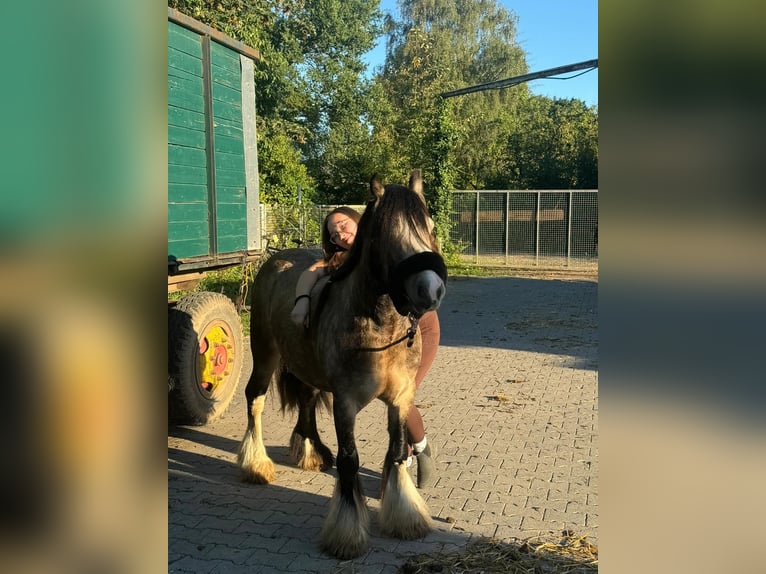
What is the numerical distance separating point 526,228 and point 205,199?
15.4 metres

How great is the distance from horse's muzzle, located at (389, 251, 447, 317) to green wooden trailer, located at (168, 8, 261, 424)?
257cm

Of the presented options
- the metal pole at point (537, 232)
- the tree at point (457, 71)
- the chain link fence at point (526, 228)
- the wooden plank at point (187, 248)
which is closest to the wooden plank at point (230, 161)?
the wooden plank at point (187, 248)

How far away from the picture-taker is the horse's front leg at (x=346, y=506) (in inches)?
129

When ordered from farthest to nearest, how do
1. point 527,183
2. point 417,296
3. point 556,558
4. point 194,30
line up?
1. point 527,183
2. point 194,30
3. point 556,558
4. point 417,296

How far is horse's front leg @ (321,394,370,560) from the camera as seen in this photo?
329 cm

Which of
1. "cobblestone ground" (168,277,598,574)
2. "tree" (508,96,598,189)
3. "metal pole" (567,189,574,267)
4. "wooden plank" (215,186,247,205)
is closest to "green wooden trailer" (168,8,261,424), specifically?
"wooden plank" (215,186,247,205)

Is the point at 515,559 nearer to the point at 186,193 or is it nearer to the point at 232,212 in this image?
Answer: the point at 186,193

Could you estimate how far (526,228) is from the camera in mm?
19312

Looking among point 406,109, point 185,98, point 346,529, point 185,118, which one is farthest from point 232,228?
point 406,109
